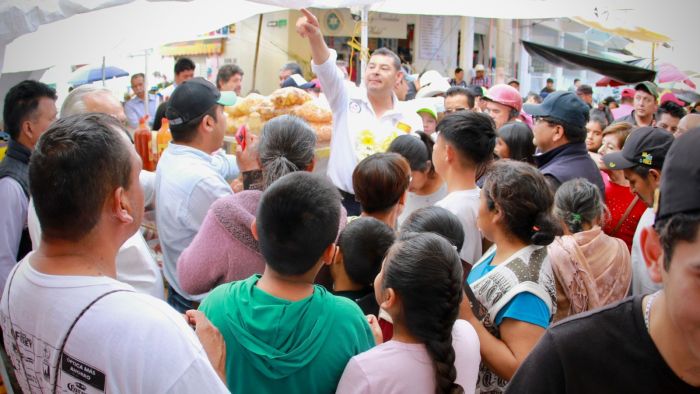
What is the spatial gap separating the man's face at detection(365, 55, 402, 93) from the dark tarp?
118 inches

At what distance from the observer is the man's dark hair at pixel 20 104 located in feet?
8.52

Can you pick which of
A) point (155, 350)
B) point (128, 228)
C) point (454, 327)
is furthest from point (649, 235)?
point (128, 228)

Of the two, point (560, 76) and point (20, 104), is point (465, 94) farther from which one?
point (560, 76)

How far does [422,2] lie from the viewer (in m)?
4.60

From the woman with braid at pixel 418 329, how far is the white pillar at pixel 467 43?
12.5 metres

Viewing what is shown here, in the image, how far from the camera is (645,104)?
235 inches

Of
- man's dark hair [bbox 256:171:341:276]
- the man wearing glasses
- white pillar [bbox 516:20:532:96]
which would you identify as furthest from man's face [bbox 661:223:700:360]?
white pillar [bbox 516:20:532:96]

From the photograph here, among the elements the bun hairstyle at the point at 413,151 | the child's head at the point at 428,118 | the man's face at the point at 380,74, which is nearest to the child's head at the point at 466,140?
the bun hairstyle at the point at 413,151

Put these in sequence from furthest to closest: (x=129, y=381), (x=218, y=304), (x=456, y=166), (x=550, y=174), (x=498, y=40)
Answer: (x=498, y=40), (x=550, y=174), (x=456, y=166), (x=218, y=304), (x=129, y=381)

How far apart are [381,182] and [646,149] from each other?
4.77 feet

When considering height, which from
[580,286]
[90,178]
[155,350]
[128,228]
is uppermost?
[90,178]

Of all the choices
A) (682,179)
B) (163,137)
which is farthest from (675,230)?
(163,137)

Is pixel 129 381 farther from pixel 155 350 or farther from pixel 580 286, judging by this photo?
pixel 580 286

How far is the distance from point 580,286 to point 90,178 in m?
1.69
